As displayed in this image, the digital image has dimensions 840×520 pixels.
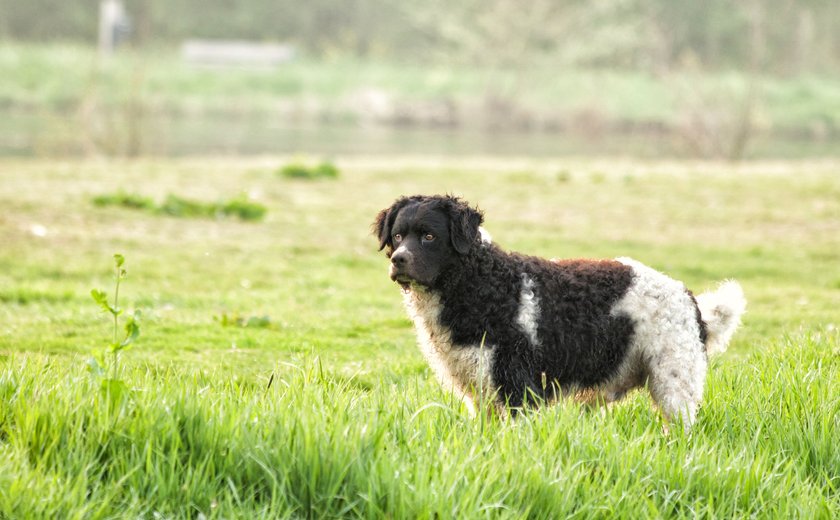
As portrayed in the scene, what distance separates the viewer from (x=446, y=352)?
5914 millimetres

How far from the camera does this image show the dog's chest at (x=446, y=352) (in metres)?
5.75

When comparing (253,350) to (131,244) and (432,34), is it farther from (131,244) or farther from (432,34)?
(432,34)

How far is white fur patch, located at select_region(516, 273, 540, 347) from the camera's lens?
5.82 metres

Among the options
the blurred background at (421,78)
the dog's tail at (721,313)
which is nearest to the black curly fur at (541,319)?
the dog's tail at (721,313)

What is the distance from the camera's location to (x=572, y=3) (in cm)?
6256

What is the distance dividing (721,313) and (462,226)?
1743mm

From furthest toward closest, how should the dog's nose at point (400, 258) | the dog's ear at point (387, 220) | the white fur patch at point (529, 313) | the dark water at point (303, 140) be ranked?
the dark water at point (303, 140), the dog's ear at point (387, 220), the white fur patch at point (529, 313), the dog's nose at point (400, 258)

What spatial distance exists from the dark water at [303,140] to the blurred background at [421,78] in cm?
8

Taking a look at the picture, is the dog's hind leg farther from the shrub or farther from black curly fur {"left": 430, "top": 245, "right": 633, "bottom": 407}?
the shrub

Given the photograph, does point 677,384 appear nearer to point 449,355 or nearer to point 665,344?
point 665,344

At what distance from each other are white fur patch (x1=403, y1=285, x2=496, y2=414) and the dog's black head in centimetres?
15

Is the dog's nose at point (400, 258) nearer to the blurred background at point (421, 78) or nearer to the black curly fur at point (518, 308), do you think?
the black curly fur at point (518, 308)

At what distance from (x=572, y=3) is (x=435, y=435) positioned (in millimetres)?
60466

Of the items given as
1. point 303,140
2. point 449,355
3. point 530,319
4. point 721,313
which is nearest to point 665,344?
point 721,313
